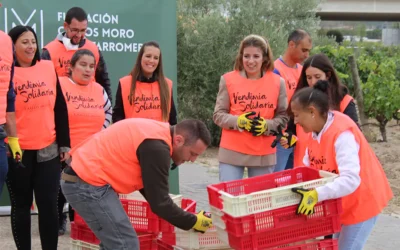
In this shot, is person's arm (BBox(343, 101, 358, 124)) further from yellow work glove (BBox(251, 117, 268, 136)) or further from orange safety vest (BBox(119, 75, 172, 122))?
orange safety vest (BBox(119, 75, 172, 122))

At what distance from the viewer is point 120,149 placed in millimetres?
3922

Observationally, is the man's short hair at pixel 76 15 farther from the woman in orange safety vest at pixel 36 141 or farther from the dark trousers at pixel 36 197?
the dark trousers at pixel 36 197

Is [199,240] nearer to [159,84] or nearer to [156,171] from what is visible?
[156,171]

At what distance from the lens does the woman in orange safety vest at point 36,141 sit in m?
5.25

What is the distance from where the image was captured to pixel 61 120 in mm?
5457

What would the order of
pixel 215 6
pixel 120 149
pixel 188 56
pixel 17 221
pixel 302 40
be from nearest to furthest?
1. pixel 120 149
2. pixel 17 221
3. pixel 302 40
4. pixel 188 56
5. pixel 215 6

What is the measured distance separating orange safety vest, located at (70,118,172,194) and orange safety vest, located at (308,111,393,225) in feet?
3.37

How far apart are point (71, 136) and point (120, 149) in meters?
2.03

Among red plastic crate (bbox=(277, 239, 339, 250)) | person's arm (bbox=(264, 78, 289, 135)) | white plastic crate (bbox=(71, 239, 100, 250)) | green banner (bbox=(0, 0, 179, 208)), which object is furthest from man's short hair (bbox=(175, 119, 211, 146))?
green banner (bbox=(0, 0, 179, 208))

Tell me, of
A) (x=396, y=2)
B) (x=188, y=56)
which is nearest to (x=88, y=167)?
(x=188, y=56)

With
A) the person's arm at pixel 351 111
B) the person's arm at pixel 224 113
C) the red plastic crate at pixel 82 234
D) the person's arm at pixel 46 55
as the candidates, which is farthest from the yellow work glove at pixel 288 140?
the person's arm at pixel 46 55

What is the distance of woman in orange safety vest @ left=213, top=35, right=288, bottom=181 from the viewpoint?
566 centimetres

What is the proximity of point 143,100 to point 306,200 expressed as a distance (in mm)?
2760

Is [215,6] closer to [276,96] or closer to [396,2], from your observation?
[276,96]
